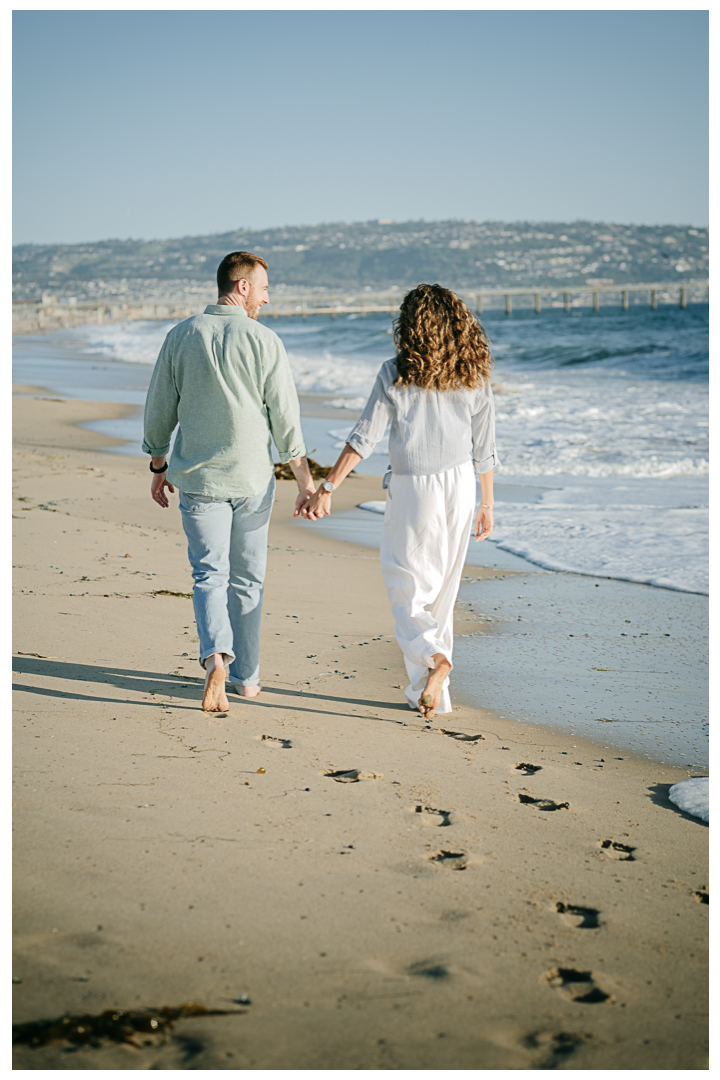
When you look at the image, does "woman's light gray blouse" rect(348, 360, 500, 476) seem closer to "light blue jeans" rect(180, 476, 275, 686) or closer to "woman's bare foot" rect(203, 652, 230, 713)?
"light blue jeans" rect(180, 476, 275, 686)

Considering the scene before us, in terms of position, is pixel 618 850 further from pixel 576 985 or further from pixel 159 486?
pixel 159 486

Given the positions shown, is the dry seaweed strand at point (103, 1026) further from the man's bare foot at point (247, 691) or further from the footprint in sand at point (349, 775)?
the man's bare foot at point (247, 691)

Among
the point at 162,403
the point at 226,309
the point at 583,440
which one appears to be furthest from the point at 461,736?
the point at 583,440

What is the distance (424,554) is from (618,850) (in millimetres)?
1328

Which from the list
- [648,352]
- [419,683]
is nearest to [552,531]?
[419,683]

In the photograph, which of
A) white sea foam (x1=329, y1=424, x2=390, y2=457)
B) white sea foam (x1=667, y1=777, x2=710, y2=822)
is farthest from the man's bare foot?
white sea foam (x1=329, y1=424, x2=390, y2=457)

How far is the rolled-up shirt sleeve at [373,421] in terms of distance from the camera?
3223mm

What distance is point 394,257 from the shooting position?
12100cm

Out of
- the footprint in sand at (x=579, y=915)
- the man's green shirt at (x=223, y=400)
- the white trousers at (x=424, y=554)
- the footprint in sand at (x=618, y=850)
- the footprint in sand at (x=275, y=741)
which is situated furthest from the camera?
the white trousers at (x=424, y=554)

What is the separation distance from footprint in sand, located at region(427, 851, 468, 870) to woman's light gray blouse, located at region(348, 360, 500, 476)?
4.85 feet

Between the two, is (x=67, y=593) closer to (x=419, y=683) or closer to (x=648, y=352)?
(x=419, y=683)

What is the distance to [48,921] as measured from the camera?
185 centimetres

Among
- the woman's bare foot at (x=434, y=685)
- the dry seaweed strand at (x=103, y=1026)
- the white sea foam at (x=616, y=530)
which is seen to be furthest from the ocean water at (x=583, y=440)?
the dry seaweed strand at (x=103, y=1026)

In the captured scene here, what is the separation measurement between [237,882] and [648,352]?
93.4 ft
